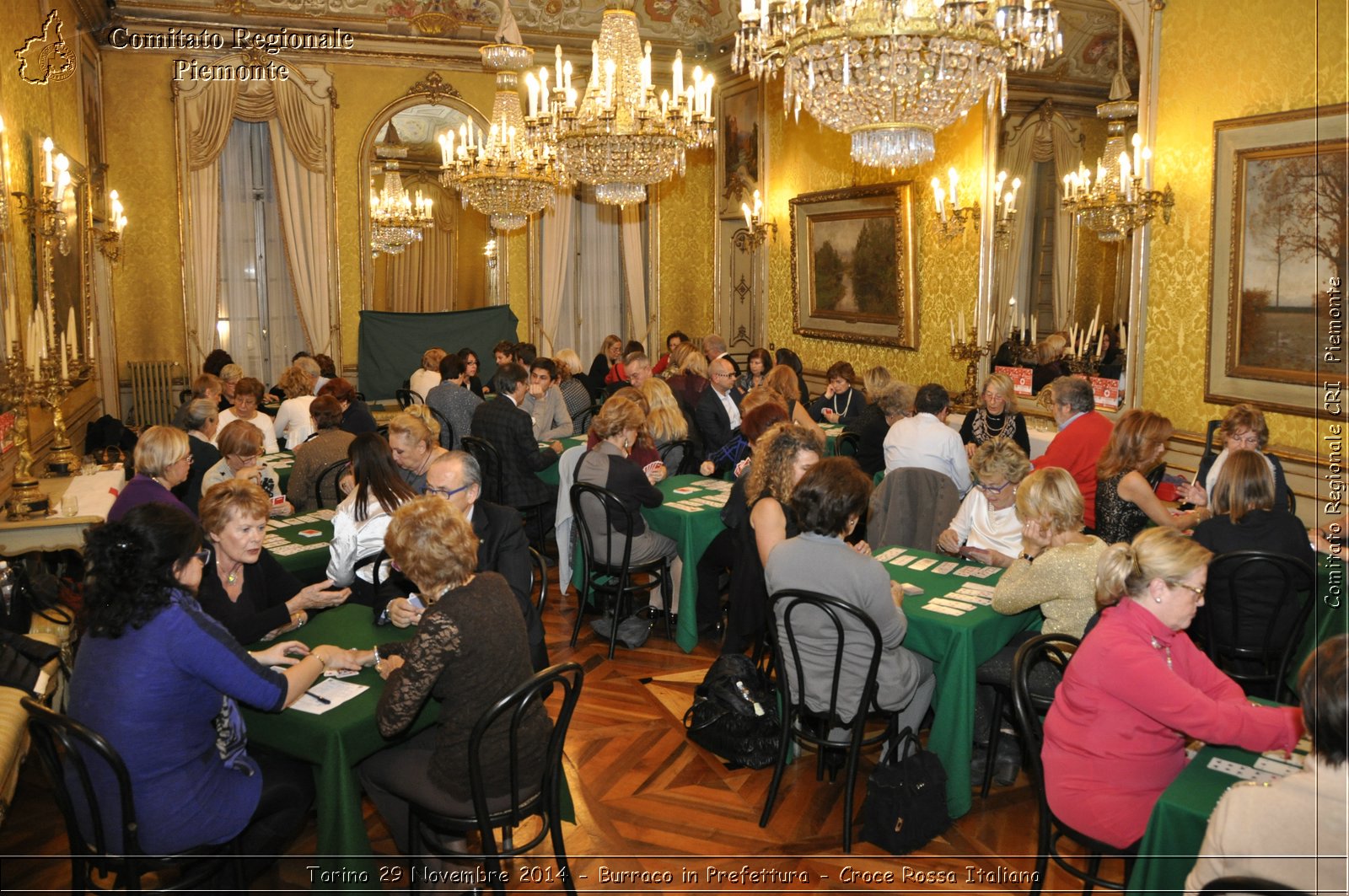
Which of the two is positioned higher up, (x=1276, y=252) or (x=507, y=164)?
(x=507, y=164)

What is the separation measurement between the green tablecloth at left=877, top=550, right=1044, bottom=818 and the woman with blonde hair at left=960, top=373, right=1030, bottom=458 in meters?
2.81

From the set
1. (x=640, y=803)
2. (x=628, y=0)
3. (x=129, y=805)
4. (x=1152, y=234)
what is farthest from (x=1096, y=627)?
(x=628, y=0)

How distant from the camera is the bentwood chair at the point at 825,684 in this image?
348 cm

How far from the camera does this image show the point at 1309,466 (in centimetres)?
544

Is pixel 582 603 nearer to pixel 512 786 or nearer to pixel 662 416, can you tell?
pixel 662 416

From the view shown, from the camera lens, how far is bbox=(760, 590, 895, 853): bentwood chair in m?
3.48

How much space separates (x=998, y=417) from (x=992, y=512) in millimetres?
2334

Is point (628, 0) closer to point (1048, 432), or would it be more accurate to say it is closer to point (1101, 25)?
point (1101, 25)

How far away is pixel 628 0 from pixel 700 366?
3106mm

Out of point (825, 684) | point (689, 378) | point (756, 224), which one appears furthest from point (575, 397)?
point (825, 684)

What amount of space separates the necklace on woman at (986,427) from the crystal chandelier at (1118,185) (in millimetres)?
1440

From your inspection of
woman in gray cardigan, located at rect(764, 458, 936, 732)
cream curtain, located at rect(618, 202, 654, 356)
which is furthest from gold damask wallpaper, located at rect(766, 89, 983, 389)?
woman in gray cardigan, located at rect(764, 458, 936, 732)

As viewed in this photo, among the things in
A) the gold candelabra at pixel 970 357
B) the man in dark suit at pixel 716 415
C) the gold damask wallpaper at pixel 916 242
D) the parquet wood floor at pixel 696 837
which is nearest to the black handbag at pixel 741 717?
the parquet wood floor at pixel 696 837

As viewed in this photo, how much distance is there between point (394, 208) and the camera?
13.6m
